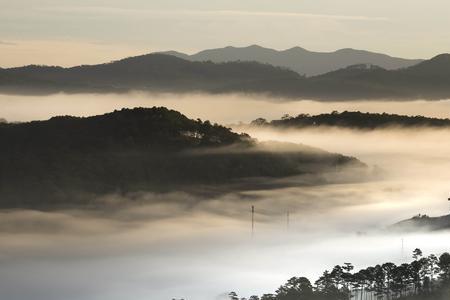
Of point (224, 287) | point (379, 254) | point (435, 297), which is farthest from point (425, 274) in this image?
point (224, 287)

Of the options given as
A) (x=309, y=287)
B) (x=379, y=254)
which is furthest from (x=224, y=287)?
(x=309, y=287)

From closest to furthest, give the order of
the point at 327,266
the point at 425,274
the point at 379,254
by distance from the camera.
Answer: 1. the point at 425,274
2. the point at 379,254
3. the point at 327,266

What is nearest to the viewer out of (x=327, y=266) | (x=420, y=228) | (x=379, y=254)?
(x=379, y=254)

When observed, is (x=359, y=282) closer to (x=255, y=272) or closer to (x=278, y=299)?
(x=278, y=299)

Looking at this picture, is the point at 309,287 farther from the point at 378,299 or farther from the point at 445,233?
the point at 445,233

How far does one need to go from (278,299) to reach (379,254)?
64.8 metres

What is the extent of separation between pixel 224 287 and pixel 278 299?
70.6 m

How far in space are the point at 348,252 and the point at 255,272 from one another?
16.6 metres

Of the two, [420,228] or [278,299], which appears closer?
[278,299]

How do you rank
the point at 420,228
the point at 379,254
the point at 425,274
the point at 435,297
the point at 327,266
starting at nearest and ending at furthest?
the point at 435,297 < the point at 425,274 < the point at 379,254 < the point at 327,266 < the point at 420,228

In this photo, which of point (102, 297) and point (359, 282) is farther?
point (102, 297)

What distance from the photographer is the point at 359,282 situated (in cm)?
10400

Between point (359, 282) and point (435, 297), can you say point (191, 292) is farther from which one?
point (435, 297)

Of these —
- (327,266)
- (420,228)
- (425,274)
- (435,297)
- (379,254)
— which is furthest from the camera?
(420,228)
